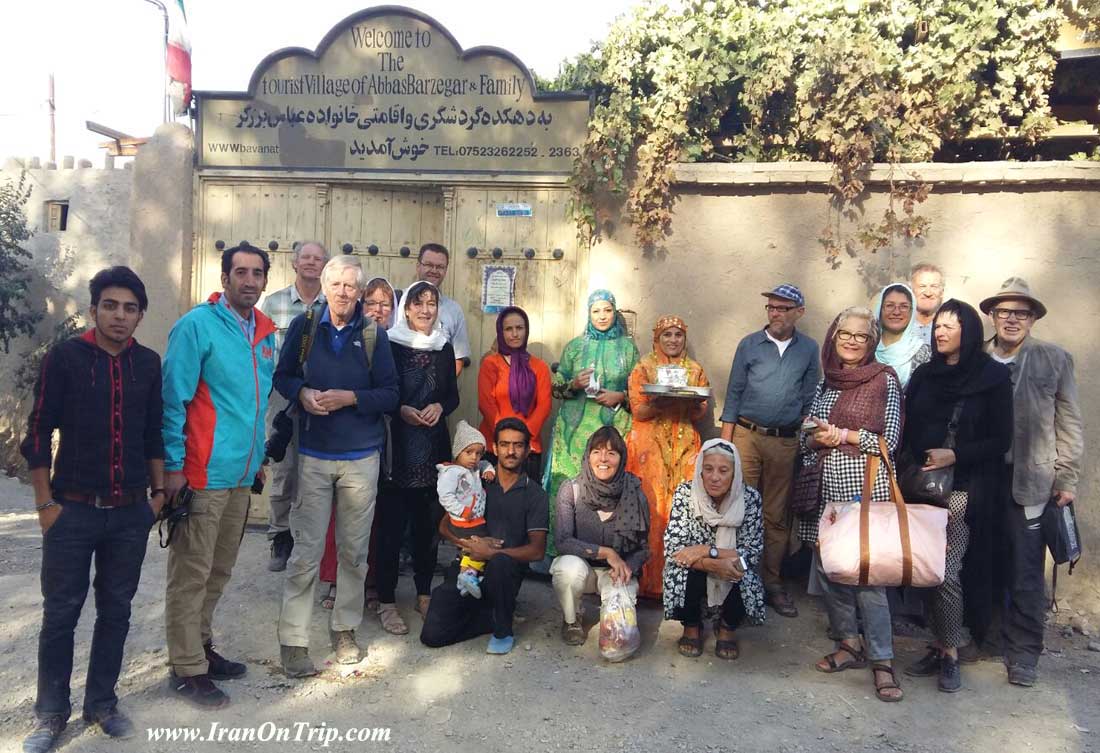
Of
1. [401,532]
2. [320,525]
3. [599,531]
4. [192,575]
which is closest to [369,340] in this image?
[320,525]

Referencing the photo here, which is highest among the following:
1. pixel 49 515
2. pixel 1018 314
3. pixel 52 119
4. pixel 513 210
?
pixel 52 119

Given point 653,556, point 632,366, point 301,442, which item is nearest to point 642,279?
point 632,366

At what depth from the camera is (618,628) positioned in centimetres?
402

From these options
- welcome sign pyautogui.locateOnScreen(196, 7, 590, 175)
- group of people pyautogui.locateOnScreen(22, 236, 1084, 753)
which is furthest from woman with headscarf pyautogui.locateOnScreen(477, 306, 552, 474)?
welcome sign pyautogui.locateOnScreen(196, 7, 590, 175)

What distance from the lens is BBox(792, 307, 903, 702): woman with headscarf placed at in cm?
377

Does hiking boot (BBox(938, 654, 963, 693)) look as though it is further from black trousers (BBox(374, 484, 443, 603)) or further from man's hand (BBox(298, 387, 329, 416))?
man's hand (BBox(298, 387, 329, 416))

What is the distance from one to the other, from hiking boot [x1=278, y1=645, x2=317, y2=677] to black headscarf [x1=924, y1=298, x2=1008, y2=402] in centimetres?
316

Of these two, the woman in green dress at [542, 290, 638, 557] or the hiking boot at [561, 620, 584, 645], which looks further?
the woman in green dress at [542, 290, 638, 557]

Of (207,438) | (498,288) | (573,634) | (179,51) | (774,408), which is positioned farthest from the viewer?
(179,51)

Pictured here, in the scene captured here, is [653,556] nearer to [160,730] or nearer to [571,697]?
[571,697]

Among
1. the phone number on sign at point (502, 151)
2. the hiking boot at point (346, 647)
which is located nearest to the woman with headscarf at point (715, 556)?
the hiking boot at point (346, 647)

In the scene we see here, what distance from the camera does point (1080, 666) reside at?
4.20 m

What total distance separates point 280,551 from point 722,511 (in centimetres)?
274

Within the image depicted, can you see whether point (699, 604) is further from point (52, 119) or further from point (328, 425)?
point (52, 119)
